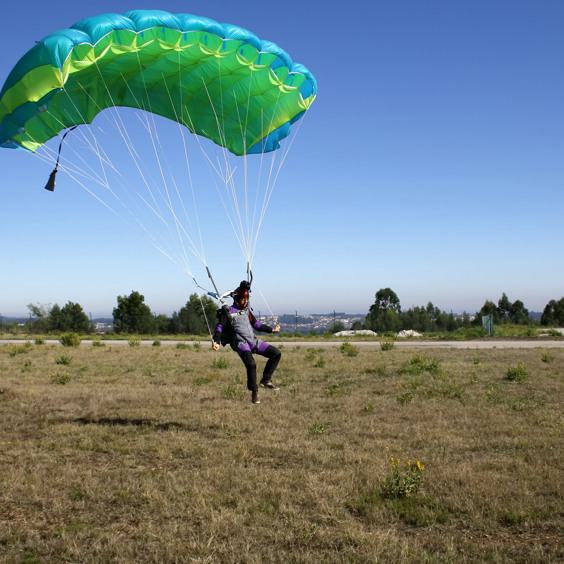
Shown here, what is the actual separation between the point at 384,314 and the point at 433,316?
9.29 metres

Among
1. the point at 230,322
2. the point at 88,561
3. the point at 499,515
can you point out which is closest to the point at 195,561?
the point at 88,561

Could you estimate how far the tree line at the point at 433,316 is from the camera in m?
55.0

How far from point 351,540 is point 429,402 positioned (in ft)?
22.2

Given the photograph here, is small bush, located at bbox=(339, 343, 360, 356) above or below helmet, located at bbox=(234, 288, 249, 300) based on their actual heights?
below

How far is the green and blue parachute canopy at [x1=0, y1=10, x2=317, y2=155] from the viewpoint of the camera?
28.7 feet

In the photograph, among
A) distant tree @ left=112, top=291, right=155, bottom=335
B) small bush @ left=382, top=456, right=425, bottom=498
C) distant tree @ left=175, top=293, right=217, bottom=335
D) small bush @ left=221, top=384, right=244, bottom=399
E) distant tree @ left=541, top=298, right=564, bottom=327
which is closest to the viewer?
small bush @ left=382, top=456, right=425, bottom=498

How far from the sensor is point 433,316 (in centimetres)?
6431

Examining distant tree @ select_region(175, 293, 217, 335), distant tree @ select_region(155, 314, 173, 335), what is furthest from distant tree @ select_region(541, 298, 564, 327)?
distant tree @ select_region(155, 314, 173, 335)

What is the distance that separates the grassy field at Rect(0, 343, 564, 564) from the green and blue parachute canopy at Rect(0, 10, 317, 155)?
5.65 metres

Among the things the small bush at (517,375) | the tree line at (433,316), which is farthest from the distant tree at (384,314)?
the small bush at (517,375)

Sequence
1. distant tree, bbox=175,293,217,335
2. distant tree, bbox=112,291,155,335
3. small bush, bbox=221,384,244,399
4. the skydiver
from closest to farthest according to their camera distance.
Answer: the skydiver, small bush, bbox=221,384,244,399, distant tree, bbox=112,291,155,335, distant tree, bbox=175,293,217,335

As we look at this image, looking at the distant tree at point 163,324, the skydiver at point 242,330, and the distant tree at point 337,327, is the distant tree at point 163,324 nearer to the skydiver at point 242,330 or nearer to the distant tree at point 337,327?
the distant tree at point 337,327

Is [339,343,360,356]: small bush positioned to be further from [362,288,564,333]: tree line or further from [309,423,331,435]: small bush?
[362,288,564,333]: tree line

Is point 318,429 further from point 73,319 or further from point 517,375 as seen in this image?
point 73,319
